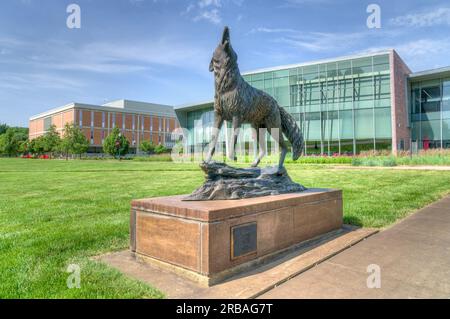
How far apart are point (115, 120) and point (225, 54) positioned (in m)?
82.9

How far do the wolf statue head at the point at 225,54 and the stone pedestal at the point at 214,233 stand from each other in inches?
78.0

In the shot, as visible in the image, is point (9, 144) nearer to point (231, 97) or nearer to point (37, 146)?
point (37, 146)

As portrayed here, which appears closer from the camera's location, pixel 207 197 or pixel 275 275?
pixel 275 275

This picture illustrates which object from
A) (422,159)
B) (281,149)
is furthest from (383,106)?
(281,149)

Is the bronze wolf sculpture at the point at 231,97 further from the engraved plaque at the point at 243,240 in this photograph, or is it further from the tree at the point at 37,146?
the tree at the point at 37,146

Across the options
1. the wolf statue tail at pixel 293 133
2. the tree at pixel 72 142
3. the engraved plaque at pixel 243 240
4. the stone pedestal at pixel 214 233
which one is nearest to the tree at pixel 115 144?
the tree at pixel 72 142

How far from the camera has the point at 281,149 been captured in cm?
617

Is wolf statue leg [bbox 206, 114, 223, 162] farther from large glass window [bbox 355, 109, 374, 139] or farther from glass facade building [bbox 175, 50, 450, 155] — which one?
large glass window [bbox 355, 109, 374, 139]

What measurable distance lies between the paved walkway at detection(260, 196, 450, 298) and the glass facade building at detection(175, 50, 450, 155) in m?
23.6

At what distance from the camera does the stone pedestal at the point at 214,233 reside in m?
3.53

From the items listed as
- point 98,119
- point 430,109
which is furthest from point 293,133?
point 98,119

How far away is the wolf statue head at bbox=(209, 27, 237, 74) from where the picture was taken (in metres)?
4.70
